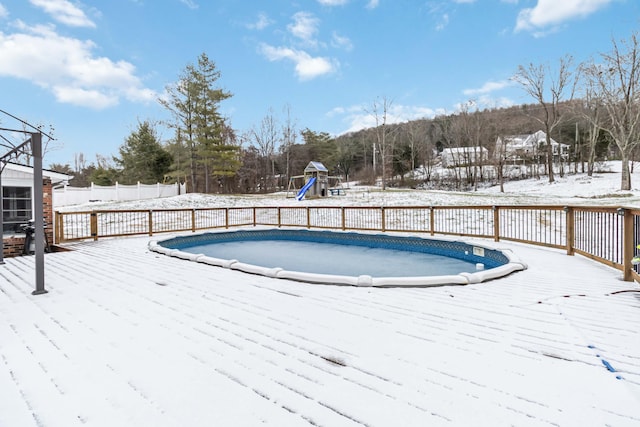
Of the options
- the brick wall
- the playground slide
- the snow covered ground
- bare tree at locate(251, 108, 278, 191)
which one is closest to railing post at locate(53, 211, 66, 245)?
the brick wall

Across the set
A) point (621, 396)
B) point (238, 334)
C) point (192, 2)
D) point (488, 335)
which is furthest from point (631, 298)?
point (192, 2)

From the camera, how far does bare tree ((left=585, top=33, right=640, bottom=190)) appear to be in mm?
18656

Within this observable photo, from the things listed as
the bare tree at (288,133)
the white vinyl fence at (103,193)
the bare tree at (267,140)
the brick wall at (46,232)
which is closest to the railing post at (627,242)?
the brick wall at (46,232)

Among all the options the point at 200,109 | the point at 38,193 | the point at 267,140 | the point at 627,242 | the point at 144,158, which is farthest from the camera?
the point at 267,140

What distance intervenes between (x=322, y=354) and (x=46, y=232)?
8415mm

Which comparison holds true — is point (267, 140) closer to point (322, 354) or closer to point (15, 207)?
point (15, 207)

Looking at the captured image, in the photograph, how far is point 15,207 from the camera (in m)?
7.38

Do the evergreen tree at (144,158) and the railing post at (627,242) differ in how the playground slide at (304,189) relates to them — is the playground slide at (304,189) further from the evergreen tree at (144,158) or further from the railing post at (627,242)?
the railing post at (627,242)

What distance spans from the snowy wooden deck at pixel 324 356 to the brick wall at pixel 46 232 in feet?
14.8

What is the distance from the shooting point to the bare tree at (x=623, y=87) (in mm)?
18656

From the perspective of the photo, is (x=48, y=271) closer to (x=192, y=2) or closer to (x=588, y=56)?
(x=192, y=2)

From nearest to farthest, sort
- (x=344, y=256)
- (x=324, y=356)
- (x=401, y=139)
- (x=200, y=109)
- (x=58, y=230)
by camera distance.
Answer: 1. (x=324, y=356)
2. (x=58, y=230)
3. (x=344, y=256)
4. (x=200, y=109)
5. (x=401, y=139)

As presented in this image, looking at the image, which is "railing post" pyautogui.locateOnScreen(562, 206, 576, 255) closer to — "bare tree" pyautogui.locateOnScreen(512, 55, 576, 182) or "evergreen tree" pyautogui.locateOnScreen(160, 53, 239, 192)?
"evergreen tree" pyautogui.locateOnScreen(160, 53, 239, 192)

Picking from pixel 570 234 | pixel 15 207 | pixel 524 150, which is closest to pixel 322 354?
pixel 570 234
